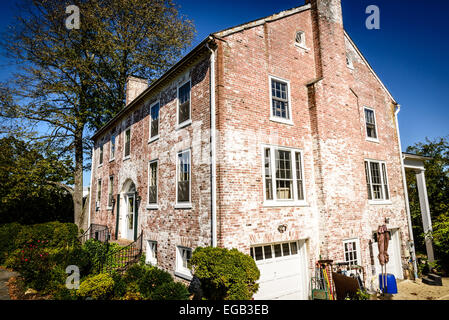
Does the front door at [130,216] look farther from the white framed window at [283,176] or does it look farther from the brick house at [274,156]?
the white framed window at [283,176]

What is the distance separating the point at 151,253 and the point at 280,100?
28.4 feet

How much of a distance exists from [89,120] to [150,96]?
12650 millimetres

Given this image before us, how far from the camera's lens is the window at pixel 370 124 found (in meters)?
13.3

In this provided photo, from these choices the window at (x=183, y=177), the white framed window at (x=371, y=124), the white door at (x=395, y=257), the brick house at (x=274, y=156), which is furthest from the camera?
the white framed window at (x=371, y=124)

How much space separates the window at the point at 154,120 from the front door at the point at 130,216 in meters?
4.00

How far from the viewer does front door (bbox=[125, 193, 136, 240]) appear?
1472cm

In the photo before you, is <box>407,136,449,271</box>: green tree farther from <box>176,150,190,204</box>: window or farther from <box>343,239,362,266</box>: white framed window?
<box>176,150,190,204</box>: window

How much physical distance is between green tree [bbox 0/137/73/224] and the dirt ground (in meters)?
21.5

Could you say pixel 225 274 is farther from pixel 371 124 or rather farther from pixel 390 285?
pixel 371 124

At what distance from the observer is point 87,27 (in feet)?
69.7

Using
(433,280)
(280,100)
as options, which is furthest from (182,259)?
(433,280)

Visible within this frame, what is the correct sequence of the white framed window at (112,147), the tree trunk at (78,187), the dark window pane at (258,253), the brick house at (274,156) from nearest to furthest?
the brick house at (274,156) < the dark window pane at (258,253) < the white framed window at (112,147) < the tree trunk at (78,187)

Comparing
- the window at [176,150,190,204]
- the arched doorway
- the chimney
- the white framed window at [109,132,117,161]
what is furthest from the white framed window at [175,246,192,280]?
the chimney

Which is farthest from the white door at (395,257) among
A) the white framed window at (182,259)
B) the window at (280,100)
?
the white framed window at (182,259)
